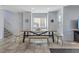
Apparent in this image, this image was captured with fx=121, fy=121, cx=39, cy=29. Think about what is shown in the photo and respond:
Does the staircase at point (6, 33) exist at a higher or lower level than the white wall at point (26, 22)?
lower

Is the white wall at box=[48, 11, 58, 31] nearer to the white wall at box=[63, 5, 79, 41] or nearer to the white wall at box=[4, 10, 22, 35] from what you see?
the white wall at box=[63, 5, 79, 41]

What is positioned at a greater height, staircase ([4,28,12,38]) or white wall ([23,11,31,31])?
white wall ([23,11,31,31])

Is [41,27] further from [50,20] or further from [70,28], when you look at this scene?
[70,28]

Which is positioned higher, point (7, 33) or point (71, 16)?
point (71, 16)

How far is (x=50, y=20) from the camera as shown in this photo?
4555 millimetres

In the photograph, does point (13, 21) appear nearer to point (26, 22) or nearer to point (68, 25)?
point (26, 22)

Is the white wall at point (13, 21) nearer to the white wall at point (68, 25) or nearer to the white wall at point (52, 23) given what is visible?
the white wall at point (52, 23)

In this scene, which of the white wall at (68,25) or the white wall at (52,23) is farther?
the white wall at (68,25)

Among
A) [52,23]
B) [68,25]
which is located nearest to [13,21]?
[52,23]

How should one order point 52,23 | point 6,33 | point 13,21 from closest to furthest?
point 6,33 < point 13,21 < point 52,23

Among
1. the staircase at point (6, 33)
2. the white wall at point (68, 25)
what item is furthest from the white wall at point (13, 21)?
the white wall at point (68, 25)


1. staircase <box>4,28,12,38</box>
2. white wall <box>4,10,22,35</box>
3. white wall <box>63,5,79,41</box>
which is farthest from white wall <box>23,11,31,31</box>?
white wall <box>63,5,79,41</box>
